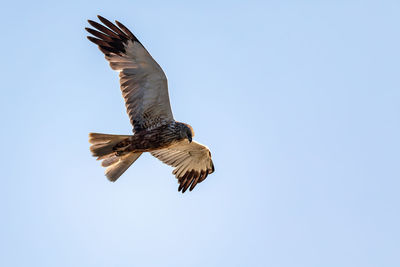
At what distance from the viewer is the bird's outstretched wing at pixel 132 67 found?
41.2ft

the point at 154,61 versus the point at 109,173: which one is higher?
the point at 154,61

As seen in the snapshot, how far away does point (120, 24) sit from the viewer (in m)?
12.7

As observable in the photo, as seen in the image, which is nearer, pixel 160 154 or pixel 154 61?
pixel 154 61

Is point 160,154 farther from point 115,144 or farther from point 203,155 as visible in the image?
point 115,144

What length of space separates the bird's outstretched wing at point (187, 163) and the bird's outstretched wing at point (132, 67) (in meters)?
1.68

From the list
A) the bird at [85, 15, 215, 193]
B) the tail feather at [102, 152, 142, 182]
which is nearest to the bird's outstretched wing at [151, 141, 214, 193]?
the bird at [85, 15, 215, 193]

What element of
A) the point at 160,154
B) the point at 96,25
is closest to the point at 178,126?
the point at 160,154

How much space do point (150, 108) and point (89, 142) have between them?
133cm

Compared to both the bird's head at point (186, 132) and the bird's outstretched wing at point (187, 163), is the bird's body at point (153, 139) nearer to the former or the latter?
the bird's head at point (186, 132)

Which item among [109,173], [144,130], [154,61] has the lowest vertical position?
[109,173]

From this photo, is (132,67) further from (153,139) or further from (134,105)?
(153,139)

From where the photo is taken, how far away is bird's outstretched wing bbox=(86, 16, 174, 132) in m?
12.6

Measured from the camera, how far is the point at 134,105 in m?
13.0

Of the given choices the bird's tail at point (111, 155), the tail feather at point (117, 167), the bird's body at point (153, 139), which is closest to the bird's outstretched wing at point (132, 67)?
the bird's body at point (153, 139)
